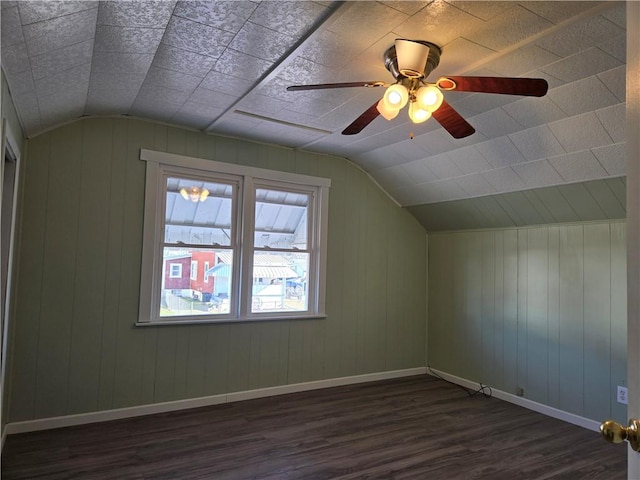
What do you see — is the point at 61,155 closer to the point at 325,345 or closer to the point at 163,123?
the point at 163,123

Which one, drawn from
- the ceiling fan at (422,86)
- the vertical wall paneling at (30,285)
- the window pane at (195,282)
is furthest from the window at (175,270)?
the ceiling fan at (422,86)

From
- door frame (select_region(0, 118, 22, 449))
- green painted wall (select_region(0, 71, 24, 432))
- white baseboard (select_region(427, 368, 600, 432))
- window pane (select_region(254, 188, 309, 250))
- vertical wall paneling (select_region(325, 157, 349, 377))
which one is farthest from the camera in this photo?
vertical wall paneling (select_region(325, 157, 349, 377))

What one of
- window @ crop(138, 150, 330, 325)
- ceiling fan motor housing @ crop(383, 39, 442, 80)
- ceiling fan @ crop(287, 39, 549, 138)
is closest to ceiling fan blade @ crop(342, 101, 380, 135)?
ceiling fan @ crop(287, 39, 549, 138)

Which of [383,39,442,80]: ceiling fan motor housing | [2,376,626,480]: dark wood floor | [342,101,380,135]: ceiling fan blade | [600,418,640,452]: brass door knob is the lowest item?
[2,376,626,480]: dark wood floor

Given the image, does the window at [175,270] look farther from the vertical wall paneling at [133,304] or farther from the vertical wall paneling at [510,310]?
the vertical wall paneling at [510,310]

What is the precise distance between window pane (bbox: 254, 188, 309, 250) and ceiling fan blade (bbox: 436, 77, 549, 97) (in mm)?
2512

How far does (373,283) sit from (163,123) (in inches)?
109

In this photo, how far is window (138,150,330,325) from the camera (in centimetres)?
376

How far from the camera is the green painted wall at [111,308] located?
3.26 metres

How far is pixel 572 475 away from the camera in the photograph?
2775mm

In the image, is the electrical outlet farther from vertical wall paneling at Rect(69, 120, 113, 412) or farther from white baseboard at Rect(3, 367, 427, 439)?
vertical wall paneling at Rect(69, 120, 113, 412)

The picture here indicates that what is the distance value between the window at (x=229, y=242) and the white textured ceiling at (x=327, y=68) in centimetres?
52

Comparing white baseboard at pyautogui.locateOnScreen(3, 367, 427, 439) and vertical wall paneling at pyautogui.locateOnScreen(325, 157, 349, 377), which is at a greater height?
vertical wall paneling at pyautogui.locateOnScreen(325, 157, 349, 377)

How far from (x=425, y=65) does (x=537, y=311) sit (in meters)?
2.85
